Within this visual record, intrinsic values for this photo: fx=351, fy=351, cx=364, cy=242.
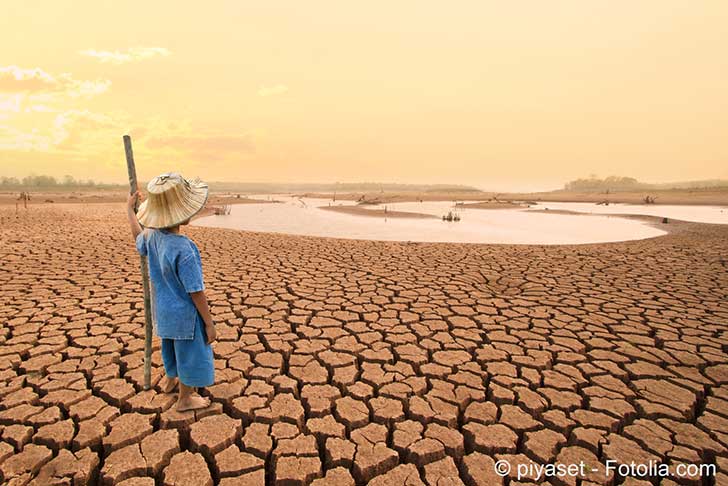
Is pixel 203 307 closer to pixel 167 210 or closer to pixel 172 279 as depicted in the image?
pixel 172 279

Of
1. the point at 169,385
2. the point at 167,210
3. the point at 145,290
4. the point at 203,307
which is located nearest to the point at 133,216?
the point at 167,210

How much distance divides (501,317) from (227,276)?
424 cm

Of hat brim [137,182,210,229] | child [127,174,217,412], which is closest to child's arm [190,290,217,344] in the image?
child [127,174,217,412]

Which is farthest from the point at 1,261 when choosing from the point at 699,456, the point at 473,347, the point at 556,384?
the point at 699,456

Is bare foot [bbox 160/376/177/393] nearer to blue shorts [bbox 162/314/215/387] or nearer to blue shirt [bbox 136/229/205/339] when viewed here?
blue shorts [bbox 162/314/215/387]

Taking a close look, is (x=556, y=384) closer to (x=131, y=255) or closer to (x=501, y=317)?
(x=501, y=317)

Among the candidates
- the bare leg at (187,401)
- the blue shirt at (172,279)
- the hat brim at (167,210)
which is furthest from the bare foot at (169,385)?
the hat brim at (167,210)

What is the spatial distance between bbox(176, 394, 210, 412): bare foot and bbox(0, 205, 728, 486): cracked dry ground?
0.22 ft

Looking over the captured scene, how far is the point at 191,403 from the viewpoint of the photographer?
2.32 meters

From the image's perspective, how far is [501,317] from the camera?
4.13 m

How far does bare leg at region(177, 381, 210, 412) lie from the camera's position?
2.31 meters

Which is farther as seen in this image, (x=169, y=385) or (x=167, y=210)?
(x=169, y=385)

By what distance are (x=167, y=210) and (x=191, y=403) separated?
50.4 inches

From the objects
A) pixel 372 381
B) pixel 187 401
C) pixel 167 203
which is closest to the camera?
A: pixel 167 203
